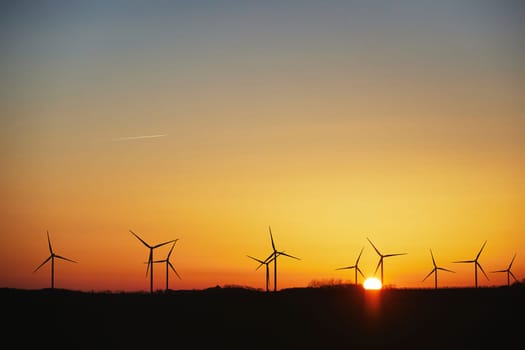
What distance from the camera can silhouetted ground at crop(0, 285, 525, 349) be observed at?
5807 inches

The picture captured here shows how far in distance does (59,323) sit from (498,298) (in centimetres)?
7797

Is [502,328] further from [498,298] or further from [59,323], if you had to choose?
[59,323]

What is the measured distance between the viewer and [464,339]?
15075cm

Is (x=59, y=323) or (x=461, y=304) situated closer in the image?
(x=59, y=323)

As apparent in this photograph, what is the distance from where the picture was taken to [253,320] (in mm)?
164000

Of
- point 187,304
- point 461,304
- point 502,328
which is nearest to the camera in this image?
point 502,328

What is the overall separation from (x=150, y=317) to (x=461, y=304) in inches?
2120

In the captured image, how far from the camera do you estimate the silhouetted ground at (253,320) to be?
148 meters

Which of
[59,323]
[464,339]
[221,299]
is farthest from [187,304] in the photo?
[464,339]

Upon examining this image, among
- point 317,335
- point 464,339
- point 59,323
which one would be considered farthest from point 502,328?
point 59,323

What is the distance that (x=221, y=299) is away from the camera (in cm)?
18212

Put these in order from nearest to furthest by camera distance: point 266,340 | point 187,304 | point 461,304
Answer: point 266,340 → point 187,304 → point 461,304

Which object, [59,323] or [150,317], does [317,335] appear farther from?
[59,323]

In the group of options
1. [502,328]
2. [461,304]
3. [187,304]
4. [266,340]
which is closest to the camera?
[266,340]
